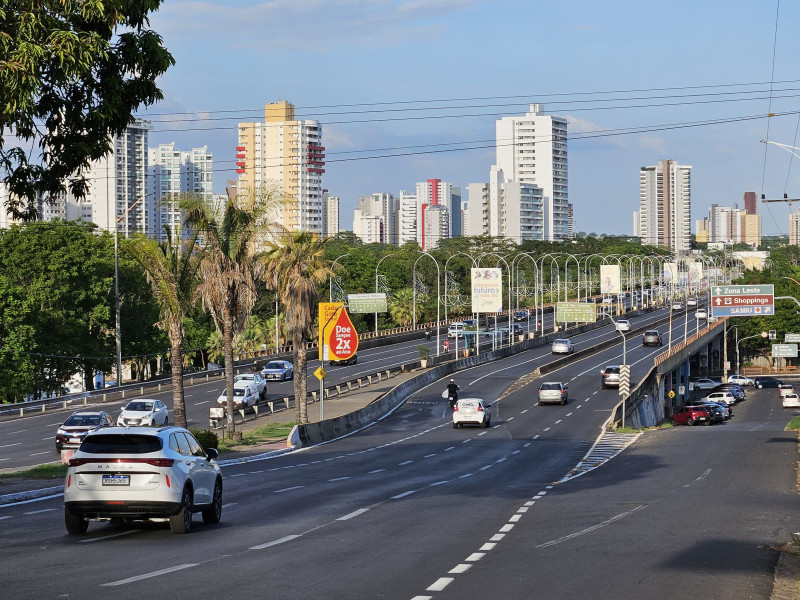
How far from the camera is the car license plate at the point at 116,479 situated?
1532 centimetres

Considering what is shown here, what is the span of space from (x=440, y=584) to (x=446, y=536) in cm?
470

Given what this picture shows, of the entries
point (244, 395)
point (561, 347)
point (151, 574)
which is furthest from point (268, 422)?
point (561, 347)

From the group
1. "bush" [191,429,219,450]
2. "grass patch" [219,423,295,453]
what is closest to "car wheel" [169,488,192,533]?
"bush" [191,429,219,450]

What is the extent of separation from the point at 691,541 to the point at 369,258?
13469 centimetres

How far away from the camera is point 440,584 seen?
1160 centimetres

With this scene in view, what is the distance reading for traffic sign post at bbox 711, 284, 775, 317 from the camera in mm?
79250

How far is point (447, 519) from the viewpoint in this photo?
18828 millimetres

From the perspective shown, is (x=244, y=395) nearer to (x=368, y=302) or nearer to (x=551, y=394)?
Result: (x=551, y=394)

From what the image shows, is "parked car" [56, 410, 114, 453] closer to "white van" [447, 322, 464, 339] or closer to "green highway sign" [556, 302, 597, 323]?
"white van" [447, 322, 464, 339]

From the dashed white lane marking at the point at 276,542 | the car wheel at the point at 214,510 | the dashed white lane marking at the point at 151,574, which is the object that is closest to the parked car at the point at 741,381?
the car wheel at the point at 214,510

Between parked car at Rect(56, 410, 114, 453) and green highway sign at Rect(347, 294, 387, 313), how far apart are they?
63243mm

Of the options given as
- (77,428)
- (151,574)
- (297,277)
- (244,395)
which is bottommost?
(244,395)

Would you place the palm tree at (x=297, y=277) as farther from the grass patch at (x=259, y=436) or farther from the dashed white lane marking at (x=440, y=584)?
the dashed white lane marking at (x=440, y=584)

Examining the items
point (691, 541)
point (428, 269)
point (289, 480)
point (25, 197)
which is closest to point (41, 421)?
point (289, 480)
